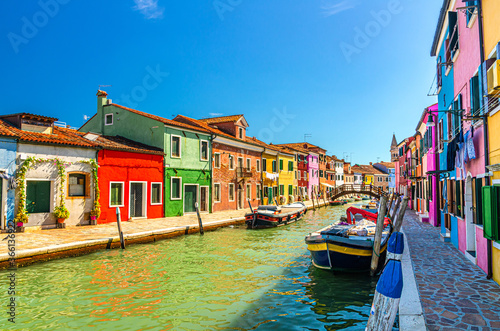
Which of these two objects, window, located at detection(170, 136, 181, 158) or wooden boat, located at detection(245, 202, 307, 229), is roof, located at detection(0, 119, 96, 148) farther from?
wooden boat, located at detection(245, 202, 307, 229)

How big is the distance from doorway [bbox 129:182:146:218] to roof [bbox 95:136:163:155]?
1.90m

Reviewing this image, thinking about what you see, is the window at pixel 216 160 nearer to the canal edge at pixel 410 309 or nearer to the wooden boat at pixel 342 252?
Result: the wooden boat at pixel 342 252

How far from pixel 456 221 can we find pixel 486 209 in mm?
4198

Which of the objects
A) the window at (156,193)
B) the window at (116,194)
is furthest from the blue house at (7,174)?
the window at (156,193)

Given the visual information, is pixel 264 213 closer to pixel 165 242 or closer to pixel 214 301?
pixel 165 242

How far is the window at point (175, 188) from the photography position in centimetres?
2128

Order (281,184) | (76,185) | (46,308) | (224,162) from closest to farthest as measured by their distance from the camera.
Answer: (46,308) → (76,185) → (224,162) → (281,184)

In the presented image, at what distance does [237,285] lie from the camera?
8.68 meters

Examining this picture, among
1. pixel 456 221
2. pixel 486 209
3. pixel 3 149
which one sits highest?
pixel 3 149

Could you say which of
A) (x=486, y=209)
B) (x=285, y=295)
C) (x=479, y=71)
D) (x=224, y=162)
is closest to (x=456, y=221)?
(x=486, y=209)

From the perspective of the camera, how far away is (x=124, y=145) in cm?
1920

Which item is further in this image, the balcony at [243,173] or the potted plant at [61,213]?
the balcony at [243,173]

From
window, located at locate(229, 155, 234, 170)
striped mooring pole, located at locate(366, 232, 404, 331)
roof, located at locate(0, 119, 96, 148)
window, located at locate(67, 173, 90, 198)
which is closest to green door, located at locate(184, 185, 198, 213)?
window, located at locate(229, 155, 234, 170)

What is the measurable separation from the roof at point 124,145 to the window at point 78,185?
1757 millimetres
